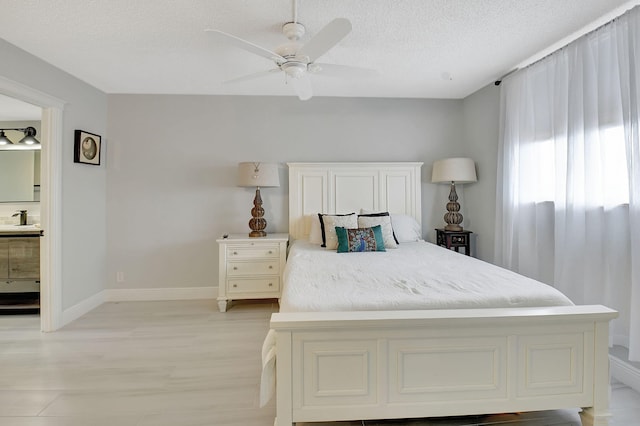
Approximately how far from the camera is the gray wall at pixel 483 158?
3.59 meters

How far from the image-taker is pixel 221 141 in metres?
3.98

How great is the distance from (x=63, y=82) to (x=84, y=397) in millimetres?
2939

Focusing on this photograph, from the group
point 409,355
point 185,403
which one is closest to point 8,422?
point 185,403

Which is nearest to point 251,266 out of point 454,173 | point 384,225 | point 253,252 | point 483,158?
point 253,252

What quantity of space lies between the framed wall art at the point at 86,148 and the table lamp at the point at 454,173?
3.94 m

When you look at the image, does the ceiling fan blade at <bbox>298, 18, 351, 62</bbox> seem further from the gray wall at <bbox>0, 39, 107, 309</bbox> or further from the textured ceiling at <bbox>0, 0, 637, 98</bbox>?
the gray wall at <bbox>0, 39, 107, 309</bbox>

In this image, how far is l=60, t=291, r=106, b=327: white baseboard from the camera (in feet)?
10.6

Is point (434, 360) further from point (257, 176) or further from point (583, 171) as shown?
point (257, 176)

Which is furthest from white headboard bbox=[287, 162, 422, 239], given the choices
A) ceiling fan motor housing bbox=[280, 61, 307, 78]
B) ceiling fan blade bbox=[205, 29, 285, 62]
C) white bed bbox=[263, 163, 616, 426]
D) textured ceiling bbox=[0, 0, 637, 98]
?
white bed bbox=[263, 163, 616, 426]

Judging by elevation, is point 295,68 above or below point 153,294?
above

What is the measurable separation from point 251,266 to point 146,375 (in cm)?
149

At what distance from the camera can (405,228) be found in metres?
3.72

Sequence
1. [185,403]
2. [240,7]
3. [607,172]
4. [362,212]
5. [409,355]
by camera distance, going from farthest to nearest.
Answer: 1. [362,212]
2. [607,172]
3. [240,7]
4. [185,403]
5. [409,355]

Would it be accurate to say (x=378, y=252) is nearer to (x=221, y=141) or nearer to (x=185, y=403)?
(x=185, y=403)
